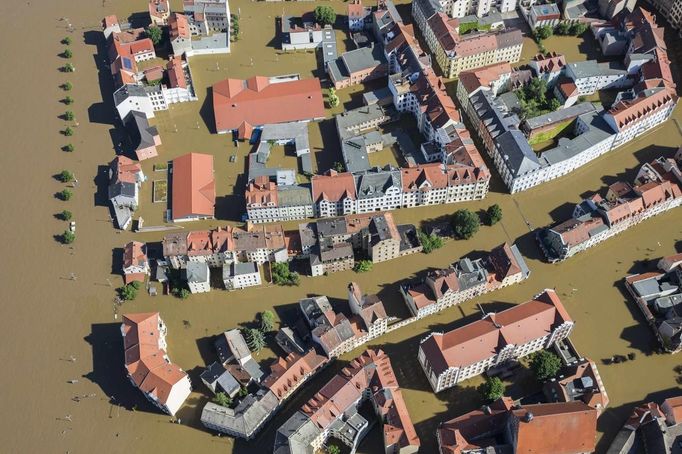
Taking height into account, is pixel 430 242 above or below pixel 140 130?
below

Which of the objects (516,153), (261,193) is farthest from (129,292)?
(516,153)

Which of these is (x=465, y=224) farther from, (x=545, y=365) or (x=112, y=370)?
(x=112, y=370)

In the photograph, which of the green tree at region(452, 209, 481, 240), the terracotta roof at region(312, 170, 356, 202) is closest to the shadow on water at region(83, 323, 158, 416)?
the terracotta roof at region(312, 170, 356, 202)

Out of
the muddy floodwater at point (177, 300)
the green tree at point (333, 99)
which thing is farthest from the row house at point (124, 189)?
the green tree at point (333, 99)

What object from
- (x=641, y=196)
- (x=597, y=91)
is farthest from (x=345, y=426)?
(x=597, y=91)

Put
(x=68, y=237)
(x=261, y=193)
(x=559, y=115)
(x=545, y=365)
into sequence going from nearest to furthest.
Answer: (x=545, y=365) < (x=261, y=193) < (x=68, y=237) < (x=559, y=115)

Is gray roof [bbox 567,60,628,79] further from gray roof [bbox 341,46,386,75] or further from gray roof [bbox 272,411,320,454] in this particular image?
gray roof [bbox 272,411,320,454]
